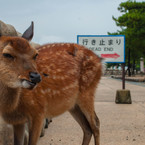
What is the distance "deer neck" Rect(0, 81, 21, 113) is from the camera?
3268mm

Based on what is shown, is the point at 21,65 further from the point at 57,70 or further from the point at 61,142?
the point at 61,142

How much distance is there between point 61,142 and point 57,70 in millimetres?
1646

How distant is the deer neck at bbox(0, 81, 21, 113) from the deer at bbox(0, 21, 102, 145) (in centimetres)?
1

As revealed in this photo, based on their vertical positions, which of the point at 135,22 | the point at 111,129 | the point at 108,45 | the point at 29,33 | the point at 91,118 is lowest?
the point at 111,129

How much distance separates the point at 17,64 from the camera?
292 centimetres

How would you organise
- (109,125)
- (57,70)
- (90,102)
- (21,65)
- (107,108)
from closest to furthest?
(21,65) < (57,70) < (90,102) < (109,125) < (107,108)

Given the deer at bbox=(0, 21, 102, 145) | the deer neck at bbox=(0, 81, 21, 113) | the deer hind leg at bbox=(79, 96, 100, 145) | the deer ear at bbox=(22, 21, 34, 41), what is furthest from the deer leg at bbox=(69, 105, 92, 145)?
the deer ear at bbox=(22, 21, 34, 41)

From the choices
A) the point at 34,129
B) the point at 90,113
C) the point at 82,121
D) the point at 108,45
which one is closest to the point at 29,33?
the point at 34,129

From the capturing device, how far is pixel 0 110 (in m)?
3.42

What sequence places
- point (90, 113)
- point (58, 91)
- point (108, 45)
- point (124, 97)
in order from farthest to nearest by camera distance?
point (108, 45)
point (124, 97)
point (90, 113)
point (58, 91)

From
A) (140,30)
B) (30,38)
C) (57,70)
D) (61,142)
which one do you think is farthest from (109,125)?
(140,30)

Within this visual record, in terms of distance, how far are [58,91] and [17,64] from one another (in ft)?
4.20

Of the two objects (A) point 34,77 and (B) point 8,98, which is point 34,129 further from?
(A) point 34,77

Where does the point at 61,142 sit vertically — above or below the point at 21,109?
below
